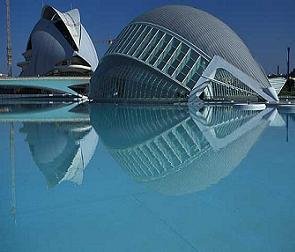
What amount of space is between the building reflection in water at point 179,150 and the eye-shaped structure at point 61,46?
47016 millimetres

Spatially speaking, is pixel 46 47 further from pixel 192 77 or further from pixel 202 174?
pixel 202 174

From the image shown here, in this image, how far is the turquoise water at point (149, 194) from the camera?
4.08 m

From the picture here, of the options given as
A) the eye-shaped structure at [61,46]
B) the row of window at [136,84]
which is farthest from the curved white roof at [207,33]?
the eye-shaped structure at [61,46]

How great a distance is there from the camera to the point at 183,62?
86.9ft

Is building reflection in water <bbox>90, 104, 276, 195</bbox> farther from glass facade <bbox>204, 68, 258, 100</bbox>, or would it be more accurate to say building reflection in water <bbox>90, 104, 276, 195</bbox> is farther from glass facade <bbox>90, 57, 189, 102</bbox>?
glass facade <bbox>204, 68, 258, 100</bbox>

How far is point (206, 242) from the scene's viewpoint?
156 inches

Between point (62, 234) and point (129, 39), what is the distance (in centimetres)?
2633

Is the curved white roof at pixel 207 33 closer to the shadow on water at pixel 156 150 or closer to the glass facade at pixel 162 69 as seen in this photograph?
the glass facade at pixel 162 69

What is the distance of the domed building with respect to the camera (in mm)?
26359

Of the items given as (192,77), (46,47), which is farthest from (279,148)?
(46,47)

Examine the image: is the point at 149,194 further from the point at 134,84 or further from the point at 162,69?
the point at 134,84

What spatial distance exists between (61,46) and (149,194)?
189ft

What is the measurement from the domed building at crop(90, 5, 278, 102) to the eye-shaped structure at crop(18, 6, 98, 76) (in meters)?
30.6

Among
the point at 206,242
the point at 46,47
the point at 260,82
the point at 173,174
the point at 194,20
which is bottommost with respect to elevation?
the point at 46,47
